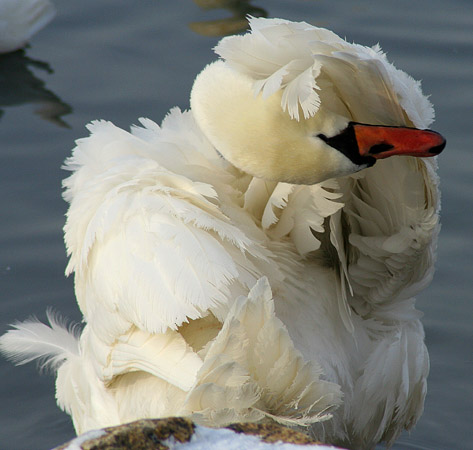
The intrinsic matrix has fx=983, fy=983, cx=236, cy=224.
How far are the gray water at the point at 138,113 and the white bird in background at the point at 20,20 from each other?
0.13 meters

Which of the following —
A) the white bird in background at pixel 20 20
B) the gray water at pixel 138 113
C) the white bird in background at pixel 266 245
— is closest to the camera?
the white bird in background at pixel 266 245

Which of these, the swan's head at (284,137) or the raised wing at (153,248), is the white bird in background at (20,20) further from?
the swan's head at (284,137)

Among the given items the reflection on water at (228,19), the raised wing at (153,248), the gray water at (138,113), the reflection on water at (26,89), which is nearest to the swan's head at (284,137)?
the raised wing at (153,248)

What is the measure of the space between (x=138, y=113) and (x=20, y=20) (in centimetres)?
167

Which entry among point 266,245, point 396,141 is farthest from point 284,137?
point 266,245

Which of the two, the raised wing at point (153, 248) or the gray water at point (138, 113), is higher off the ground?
the raised wing at point (153, 248)

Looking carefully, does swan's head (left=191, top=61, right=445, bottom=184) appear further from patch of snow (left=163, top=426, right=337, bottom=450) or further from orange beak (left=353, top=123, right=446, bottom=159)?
patch of snow (left=163, top=426, right=337, bottom=450)

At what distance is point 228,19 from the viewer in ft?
26.8

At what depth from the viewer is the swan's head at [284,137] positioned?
3119 mm

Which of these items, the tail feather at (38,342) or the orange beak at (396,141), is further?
the tail feather at (38,342)

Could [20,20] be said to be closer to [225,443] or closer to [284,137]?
[284,137]

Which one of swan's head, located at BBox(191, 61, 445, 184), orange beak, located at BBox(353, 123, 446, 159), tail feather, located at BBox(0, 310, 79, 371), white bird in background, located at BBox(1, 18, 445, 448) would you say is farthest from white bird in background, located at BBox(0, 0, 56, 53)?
orange beak, located at BBox(353, 123, 446, 159)

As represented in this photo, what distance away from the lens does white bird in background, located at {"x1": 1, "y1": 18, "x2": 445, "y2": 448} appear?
9.73ft

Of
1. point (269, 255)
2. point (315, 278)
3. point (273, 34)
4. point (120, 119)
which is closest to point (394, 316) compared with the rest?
point (315, 278)
